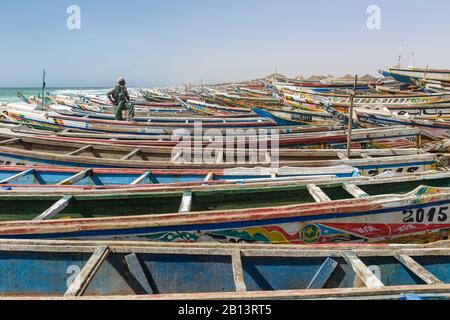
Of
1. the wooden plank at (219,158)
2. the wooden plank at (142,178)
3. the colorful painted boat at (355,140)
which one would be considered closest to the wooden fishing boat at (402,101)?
the colorful painted boat at (355,140)

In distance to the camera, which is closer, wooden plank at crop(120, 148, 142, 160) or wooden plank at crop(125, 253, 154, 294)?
wooden plank at crop(125, 253, 154, 294)

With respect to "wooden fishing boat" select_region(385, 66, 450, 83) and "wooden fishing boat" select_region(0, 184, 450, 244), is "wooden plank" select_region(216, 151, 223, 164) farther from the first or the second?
"wooden fishing boat" select_region(385, 66, 450, 83)

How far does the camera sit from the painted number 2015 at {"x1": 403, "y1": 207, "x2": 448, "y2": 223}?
443 centimetres

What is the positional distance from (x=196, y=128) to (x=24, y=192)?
8541 mm

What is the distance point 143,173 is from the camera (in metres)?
6.84

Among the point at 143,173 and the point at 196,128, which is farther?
the point at 196,128

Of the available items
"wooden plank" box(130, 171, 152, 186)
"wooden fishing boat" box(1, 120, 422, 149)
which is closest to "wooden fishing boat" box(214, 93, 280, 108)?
"wooden fishing boat" box(1, 120, 422, 149)

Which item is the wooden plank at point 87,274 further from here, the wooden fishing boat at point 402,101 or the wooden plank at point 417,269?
the wooden fishing boat at point 402,101

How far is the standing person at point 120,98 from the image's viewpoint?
12992 millimetres

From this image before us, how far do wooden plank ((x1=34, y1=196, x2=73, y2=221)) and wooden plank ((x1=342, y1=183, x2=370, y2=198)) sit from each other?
173 inches

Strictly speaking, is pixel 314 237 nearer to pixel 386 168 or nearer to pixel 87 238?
pixel 87 238
